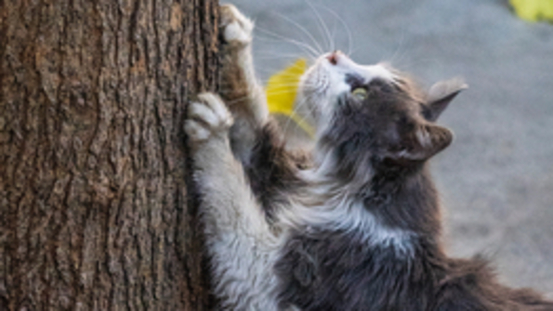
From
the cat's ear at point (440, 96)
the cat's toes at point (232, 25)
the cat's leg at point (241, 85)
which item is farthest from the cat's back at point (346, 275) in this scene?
the cat's toes at point (232, 25)

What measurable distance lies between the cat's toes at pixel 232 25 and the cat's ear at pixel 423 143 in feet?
2.32

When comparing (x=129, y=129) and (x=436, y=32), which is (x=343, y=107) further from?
(x=436, y=32)

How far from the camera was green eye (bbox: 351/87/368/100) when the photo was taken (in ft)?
7.22

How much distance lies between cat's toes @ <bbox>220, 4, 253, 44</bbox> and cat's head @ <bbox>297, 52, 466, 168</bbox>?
31 centimetres

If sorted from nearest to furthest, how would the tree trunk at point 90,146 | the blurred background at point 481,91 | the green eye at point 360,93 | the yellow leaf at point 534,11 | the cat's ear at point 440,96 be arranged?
the tree trunk at point 90,146, the green eye at point 360,93, the cat's ear at point 440,96, the blurred background at point 481,91, the yellow leaf at point 534,11

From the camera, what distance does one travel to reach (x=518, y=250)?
176 inches

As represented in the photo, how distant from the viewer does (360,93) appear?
2211 mm

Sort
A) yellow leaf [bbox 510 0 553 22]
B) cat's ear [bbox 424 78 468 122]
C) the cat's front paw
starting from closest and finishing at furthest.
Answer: the cat's front paw, cat's ear [bbox 424 78 468 122], yellow leaf [bbox 510 0 553 22]

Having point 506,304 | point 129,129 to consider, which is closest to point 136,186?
point 129,129

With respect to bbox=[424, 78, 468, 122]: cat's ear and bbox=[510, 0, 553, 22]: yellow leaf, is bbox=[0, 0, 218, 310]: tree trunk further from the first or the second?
bbox=[510, 0, 553, 22]: yellow leaf

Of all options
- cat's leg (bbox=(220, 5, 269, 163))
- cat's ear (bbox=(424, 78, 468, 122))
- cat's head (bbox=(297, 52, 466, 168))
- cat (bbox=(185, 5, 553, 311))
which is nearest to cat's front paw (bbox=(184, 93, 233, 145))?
cat (bbox=(185, 5, 553, 311))

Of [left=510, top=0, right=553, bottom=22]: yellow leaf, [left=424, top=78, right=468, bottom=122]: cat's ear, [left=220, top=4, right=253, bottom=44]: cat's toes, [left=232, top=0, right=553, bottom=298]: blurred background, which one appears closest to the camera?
[left=220, top=4, right=253, bottom=44]: cat's toes

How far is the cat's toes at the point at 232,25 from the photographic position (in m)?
2.06

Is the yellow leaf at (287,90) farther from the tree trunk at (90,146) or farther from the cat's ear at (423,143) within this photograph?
the tree trunk at (90,146)
